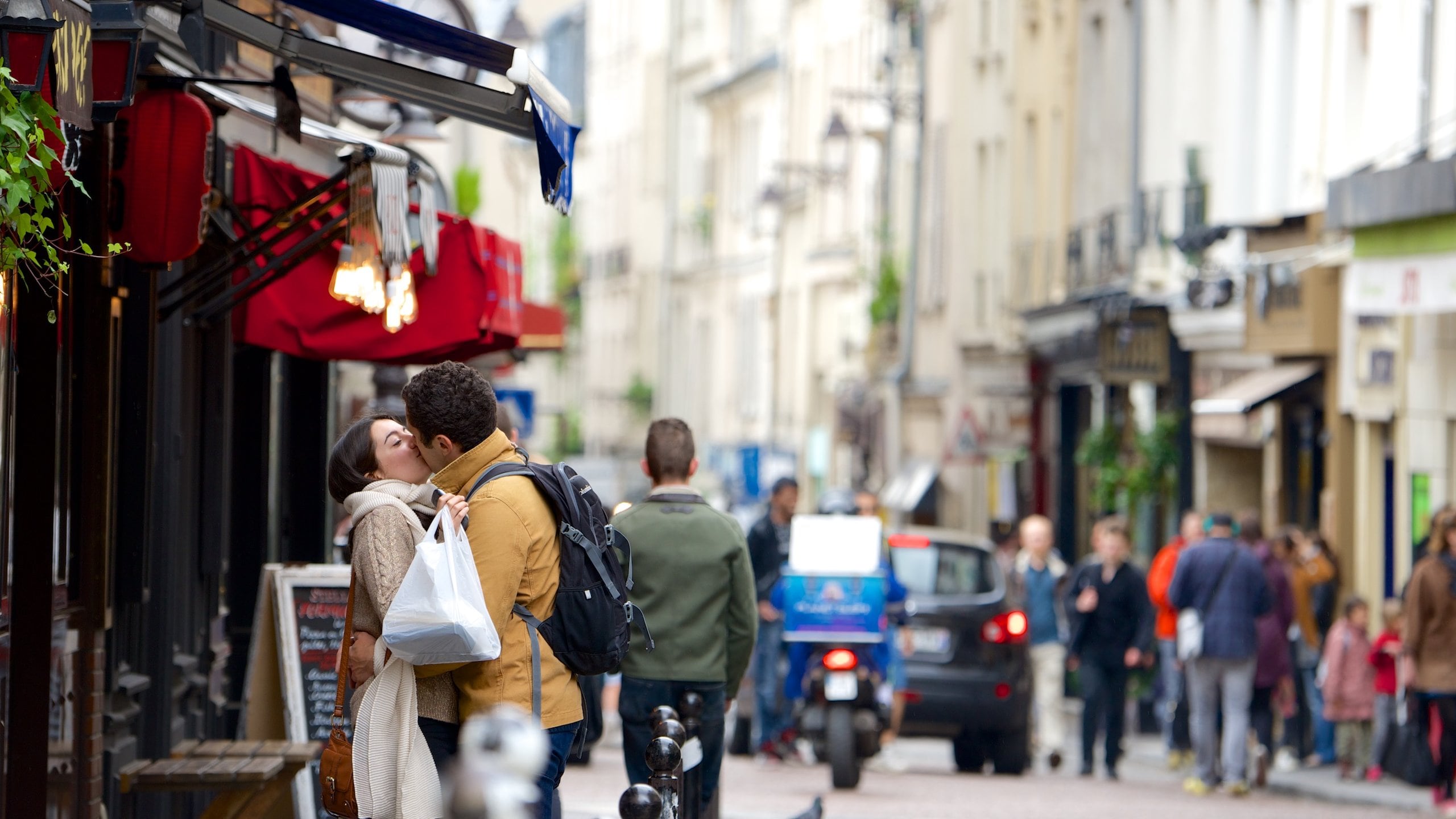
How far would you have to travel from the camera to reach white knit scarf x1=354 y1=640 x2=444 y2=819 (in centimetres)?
662

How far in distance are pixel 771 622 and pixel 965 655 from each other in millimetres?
1448

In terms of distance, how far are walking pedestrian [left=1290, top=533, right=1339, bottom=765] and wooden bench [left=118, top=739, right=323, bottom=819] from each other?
12.3 meters

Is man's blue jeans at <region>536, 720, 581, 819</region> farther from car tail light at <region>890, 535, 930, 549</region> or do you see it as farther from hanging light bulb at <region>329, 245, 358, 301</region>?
car tail light at <region>890, 535, 930, 549</region>

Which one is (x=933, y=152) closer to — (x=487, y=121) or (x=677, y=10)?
(x=677, y=10)

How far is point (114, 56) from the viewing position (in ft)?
24.2

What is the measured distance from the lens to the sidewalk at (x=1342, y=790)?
54.6 ft

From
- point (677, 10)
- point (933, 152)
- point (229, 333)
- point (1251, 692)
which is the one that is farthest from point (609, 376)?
point (229, 333)

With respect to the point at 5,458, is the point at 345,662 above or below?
below

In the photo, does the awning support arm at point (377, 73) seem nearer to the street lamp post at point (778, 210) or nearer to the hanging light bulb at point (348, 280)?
the hanging light bulb at point (348, 280)

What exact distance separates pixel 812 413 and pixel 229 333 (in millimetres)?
37602

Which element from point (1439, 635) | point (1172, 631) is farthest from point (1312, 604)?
point (1439, 635)

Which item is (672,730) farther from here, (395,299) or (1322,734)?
(1322,734)

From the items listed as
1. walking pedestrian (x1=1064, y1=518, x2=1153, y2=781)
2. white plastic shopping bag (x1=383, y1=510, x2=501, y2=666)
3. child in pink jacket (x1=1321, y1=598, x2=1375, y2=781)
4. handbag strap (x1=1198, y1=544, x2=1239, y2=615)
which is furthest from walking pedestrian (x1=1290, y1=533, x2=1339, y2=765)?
white plastic shopping bag (x1=383, y1=510, x2=501, y2=666)

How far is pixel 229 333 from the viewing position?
38.7 ft
